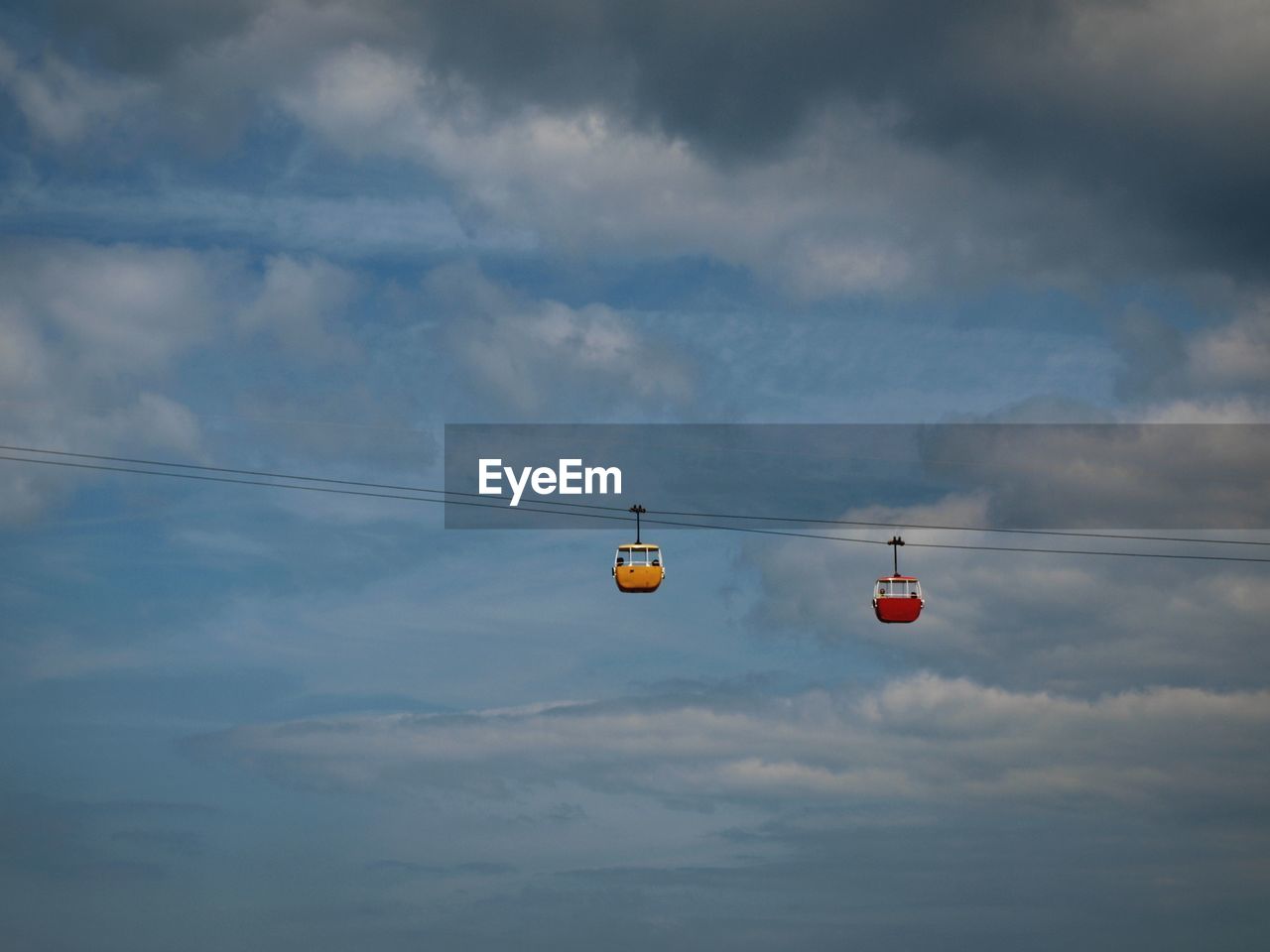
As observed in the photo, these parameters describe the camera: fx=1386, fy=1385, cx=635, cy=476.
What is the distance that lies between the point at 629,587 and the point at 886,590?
14432 mm

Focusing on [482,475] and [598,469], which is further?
[598,469]

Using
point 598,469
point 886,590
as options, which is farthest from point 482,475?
point 886,590

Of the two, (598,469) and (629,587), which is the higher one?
(598,469)

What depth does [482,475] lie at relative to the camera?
72.2 metres

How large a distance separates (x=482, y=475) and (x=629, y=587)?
9.66 meters

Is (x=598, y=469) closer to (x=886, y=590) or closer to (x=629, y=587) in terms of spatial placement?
(x=629, y=587)

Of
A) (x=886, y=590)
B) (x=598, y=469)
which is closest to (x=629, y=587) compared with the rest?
(x=598, y=469)

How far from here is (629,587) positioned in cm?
7081

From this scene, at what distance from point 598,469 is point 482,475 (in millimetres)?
8035

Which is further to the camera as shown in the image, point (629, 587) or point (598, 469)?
point (598, 469)

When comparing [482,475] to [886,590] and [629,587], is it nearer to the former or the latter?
[629,587]

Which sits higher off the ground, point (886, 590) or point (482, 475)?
point (482, 475)
